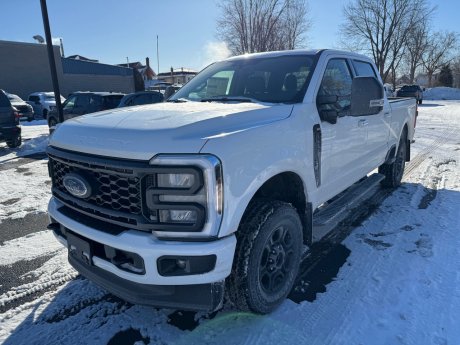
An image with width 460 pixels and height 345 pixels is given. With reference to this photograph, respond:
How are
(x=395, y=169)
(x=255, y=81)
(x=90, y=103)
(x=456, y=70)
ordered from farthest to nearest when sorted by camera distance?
(x=456, y=70) → (x=90, y=103) → (x=395, y=169) → (x=255, y=81)

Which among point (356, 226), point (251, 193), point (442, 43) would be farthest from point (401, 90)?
point (442, 43)

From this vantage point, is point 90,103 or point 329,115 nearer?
point 329,115

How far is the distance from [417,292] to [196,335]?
1.81 m

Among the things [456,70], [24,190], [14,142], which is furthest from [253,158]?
[456,70]

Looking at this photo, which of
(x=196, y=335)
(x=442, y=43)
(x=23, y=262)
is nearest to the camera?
(x=196, y=335)

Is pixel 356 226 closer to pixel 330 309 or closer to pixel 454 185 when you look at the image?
pixel 330 309

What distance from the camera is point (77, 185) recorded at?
2377 millimetres

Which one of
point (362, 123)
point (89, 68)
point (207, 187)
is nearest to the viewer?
point (207, 187)

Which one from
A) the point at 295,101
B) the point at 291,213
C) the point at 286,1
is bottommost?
the point at 291,213

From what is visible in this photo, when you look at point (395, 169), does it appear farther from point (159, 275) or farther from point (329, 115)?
point (159, 275)

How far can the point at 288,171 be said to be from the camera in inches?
106

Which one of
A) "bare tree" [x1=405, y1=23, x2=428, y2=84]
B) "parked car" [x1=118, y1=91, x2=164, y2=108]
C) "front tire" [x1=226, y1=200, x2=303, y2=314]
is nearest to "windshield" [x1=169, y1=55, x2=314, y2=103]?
"front tire" [x1=226, y1=200, x2=303, y2=314]

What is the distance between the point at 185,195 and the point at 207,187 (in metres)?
0.13

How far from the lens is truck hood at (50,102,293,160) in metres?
2.04
